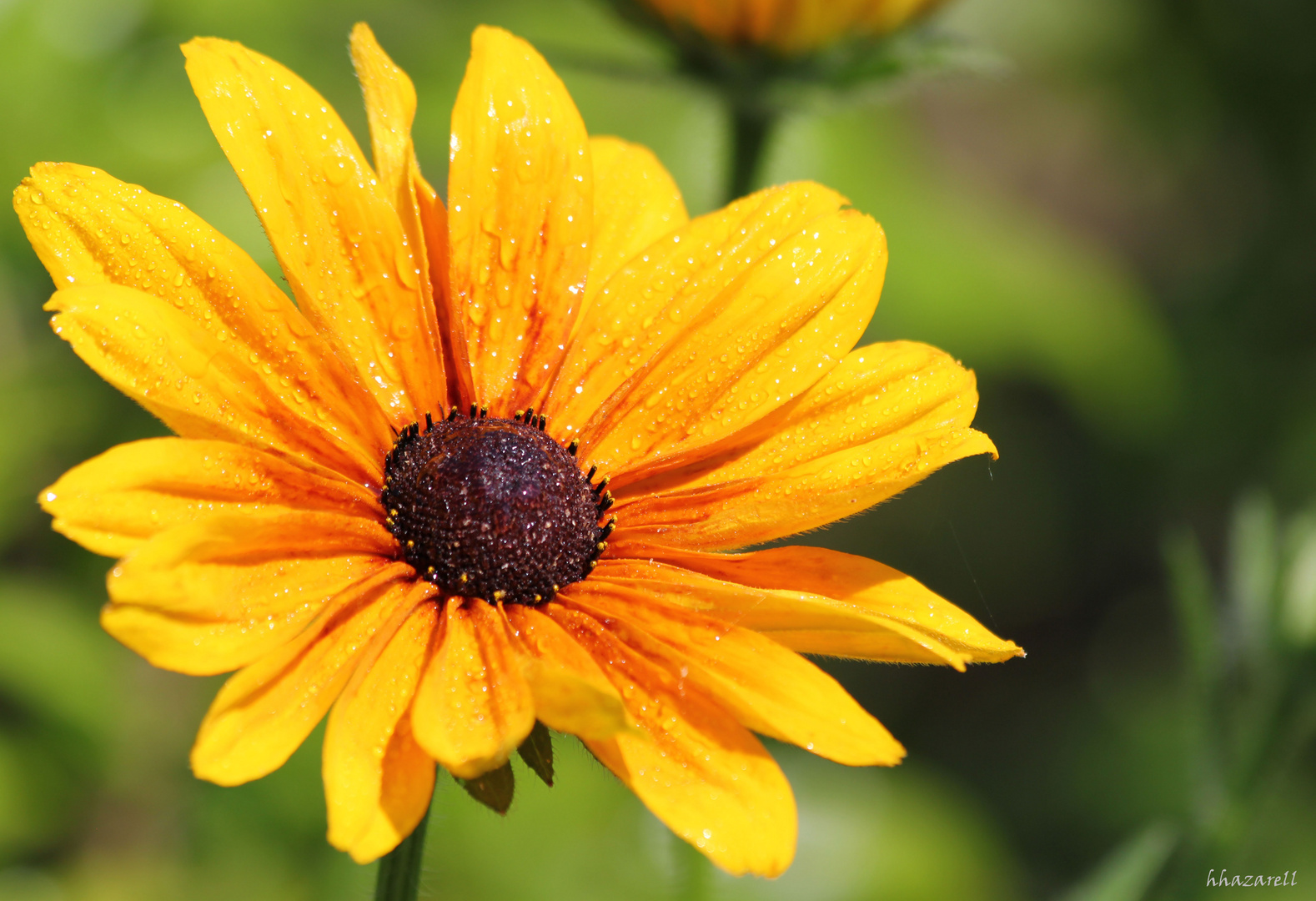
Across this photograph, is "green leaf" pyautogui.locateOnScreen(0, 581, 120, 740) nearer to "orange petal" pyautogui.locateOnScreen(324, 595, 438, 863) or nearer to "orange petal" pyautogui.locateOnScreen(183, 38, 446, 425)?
"orange petal" pyautogui.locateOnScreen(183, 38, 446, 425)

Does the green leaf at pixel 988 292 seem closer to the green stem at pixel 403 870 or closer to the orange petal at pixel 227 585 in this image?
the orange petal at pixel 227 585

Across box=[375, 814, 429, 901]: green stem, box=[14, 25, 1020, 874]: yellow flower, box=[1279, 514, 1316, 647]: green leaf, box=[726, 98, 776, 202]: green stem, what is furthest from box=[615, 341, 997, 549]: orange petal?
box=[1279, 514, 1316, 647]: green leaf

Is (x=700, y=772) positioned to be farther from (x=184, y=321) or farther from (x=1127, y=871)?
(x=1127, y=871)

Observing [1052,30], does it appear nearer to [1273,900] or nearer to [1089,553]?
[1089,553]

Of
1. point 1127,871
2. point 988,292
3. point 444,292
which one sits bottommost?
point 1127,871

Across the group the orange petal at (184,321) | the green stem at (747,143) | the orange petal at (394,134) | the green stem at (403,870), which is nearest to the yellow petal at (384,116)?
the orange petal at (394,134)

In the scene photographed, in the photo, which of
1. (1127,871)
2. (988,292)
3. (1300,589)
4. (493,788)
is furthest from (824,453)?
(988,292)
